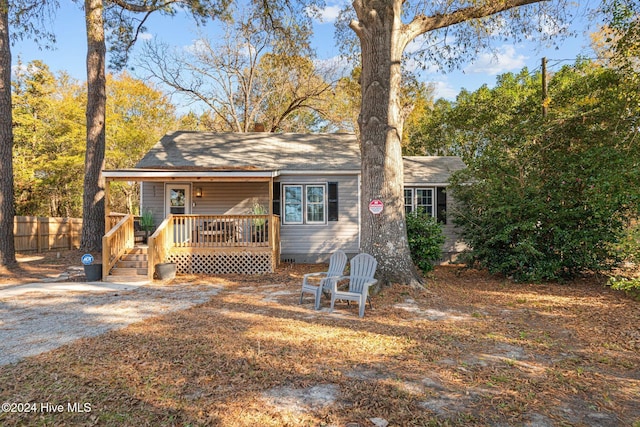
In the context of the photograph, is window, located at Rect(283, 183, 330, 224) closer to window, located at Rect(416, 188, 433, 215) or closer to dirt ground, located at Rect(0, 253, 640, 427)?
window, located at Rect(416, 188, 433, 215)

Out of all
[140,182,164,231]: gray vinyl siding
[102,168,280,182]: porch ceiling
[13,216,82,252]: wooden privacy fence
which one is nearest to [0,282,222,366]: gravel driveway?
[102,168,280,182]: porch ceiling

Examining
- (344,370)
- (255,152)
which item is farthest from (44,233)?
(344,370)

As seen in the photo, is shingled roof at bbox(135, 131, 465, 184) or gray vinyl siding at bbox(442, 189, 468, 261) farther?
gray vinyl siding at bbox(442, 189, 468, 261)

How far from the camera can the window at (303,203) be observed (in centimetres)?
1214

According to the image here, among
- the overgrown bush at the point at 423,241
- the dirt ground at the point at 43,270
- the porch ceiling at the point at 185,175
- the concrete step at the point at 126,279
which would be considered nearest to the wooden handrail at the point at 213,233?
the concrete step at the point at 126,279

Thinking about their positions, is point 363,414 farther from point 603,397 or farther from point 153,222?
point 153,222

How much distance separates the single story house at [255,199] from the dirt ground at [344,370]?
4.03 metres

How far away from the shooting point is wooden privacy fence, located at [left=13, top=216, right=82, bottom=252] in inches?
548

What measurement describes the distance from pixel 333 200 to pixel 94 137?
7607mm

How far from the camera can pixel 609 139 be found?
26.5ft

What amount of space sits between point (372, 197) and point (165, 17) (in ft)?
31.8

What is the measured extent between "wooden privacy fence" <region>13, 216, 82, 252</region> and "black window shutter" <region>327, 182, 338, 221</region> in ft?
35.3

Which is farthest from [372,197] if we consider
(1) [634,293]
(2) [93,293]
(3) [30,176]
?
(3) [30,176]

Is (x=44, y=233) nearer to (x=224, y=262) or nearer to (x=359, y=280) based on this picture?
(x=224, y=262)
